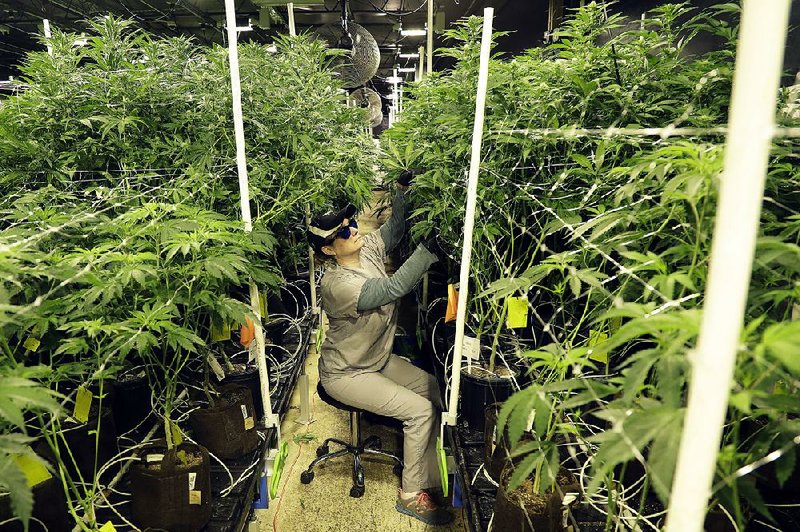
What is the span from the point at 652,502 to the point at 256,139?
2.09 metres

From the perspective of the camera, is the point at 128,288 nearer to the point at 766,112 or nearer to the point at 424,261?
the point at 424,261

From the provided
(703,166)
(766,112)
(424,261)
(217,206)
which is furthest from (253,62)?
(766,112)

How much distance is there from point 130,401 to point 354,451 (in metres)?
1.07

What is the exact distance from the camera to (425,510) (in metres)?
2.22

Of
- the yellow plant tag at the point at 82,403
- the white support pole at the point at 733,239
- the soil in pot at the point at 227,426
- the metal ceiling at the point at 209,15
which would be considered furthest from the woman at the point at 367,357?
the metal ceiling at the point at 209,15

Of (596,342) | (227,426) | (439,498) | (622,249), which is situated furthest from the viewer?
(439,498)

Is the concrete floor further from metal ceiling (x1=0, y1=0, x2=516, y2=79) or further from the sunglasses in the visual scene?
metal ceiling (x1=0, y1=0, x2=516, y2=79)

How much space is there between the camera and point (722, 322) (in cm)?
47

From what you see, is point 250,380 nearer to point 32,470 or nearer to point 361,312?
point 361,312

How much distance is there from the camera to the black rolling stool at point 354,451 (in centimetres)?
236

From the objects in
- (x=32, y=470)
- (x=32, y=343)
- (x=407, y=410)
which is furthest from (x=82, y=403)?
(x=407, y=410)

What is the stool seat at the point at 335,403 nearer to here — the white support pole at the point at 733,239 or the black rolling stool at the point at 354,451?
the black rolling stool at the point at 354,451

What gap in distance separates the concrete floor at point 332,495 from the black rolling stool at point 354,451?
0.04 metres

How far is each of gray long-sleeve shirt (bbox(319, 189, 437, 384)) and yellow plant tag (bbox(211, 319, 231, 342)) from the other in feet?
1.60
